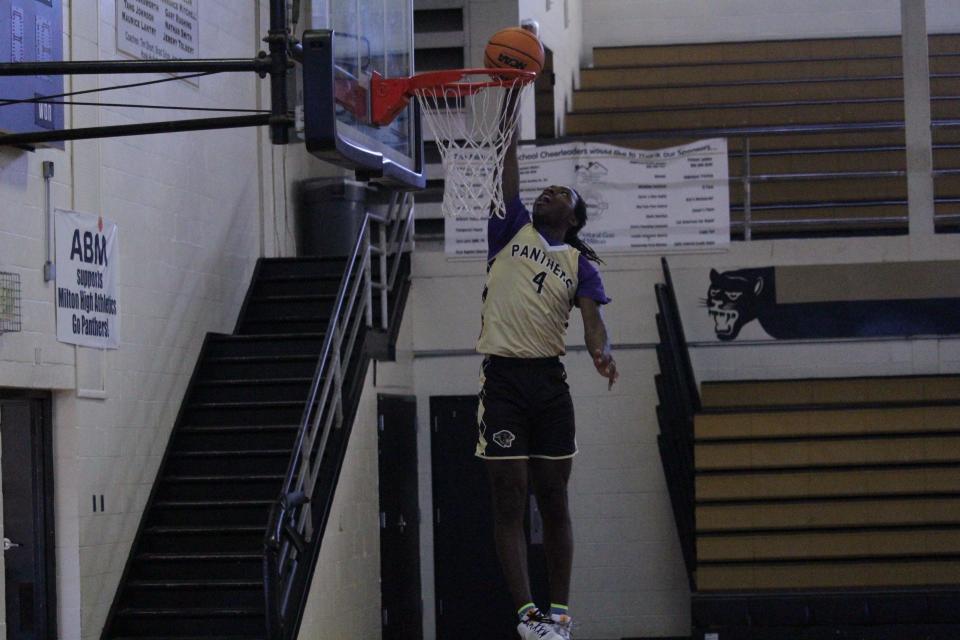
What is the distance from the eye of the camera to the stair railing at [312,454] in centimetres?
712

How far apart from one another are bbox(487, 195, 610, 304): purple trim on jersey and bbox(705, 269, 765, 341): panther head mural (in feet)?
17.4

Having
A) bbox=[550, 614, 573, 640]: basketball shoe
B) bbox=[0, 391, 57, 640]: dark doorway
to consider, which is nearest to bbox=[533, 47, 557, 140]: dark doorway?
bbox=[0, 391, 57, 640]: dark doorway

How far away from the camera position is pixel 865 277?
10555mm

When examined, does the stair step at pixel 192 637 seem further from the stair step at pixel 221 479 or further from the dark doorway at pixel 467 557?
the dark doorway at pixel 467 557

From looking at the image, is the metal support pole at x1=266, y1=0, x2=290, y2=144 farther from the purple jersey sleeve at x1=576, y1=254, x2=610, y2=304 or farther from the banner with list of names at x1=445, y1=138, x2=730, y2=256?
the banner with list of names at x1=445, y1=138, x2=730, y2=256

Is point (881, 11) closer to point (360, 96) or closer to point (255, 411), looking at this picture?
point (255, 411)

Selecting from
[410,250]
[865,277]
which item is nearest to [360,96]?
[410,250]

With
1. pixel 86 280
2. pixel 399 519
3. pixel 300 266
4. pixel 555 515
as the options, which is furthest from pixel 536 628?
pixel 300 266

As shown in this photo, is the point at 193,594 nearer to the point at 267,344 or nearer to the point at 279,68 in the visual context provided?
the point at 267,344

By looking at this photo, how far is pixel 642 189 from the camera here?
10.7m

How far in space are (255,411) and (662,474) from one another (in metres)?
3.32

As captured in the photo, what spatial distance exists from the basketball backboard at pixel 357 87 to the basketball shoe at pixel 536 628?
1793mm

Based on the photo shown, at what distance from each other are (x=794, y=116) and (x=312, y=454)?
23.8 feet

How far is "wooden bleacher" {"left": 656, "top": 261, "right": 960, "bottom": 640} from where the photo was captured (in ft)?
30.2
